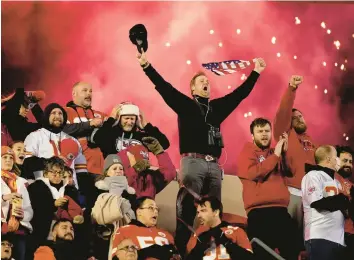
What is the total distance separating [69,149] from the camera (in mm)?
2863

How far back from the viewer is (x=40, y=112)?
288cm

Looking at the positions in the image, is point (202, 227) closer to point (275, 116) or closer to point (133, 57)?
point (275, 116)

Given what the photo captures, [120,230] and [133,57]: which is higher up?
[133,57]

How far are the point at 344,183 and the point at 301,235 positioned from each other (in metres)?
0.29

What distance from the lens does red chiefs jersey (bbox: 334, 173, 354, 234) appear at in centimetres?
283

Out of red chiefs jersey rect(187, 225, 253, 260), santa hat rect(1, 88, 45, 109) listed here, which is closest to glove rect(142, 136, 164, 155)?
red chiefs jersey rect(187, 225, 253, 260)

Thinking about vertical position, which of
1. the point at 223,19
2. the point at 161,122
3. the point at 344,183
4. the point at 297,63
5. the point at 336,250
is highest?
the point at 223,19

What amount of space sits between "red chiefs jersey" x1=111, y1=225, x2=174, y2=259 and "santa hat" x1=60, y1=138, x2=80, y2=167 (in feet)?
1.20

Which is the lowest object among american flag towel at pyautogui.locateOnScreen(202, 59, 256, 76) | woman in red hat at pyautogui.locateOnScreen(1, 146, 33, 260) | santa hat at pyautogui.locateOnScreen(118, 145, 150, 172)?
woman in red hat at pyautogui.locateOnScreen(1, 146, 33, 260)

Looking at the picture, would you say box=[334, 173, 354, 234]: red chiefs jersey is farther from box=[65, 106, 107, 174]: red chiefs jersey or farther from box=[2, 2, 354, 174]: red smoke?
box=[65, 106, 107, 174]: red chiefs jersey

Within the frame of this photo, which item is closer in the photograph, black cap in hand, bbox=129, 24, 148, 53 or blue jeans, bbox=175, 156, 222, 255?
blue jeans, bbox=175, 156, 222, 255

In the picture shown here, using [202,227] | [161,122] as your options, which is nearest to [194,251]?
[202,227]

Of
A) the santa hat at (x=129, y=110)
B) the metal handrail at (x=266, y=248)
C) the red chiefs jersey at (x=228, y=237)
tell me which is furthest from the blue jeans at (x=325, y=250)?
the santa hat at (x=129, y=110)

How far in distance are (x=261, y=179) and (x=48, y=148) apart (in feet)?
2.98
